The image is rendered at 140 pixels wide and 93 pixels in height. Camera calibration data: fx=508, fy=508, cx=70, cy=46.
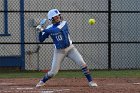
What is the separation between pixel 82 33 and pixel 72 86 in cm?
572

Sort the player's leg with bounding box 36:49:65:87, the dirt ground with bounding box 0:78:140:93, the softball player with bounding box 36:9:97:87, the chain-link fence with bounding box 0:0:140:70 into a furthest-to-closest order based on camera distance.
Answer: the chain-link fence with bounding box 0:0:140:70
the player's leg with bounding box 36:49:65:87
the softball player with bounding box 36:9:97:87
the dirt ground with bounding box 0:78:140:93

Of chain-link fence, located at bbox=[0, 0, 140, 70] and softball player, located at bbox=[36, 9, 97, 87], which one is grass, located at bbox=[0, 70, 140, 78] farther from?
softball player, located at bbox=[36, 9, 97, 87]

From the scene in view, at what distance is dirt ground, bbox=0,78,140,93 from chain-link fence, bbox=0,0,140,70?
362 centimetres

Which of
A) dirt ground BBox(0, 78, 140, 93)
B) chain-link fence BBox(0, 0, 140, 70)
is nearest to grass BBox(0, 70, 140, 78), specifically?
chain-link fence BBox(0, 0, 140, 70)

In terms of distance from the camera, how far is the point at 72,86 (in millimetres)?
11422

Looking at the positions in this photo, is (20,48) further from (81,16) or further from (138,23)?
(138,23)

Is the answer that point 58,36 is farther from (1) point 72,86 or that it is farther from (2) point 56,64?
(1) point 72,86

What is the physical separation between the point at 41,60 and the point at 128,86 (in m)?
5.96

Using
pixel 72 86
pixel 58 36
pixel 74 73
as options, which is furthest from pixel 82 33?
pixel 58 36

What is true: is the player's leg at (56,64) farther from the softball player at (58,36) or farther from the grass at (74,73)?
the grass at (74,73)

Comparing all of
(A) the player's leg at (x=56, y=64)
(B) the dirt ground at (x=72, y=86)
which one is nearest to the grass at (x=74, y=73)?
(B) the dirt ground at (x=72, y=86)

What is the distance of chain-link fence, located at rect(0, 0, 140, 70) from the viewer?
16.5 meters

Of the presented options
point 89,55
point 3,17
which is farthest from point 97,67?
point 3,17

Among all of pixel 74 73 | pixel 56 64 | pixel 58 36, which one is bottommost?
pixel 74 73
